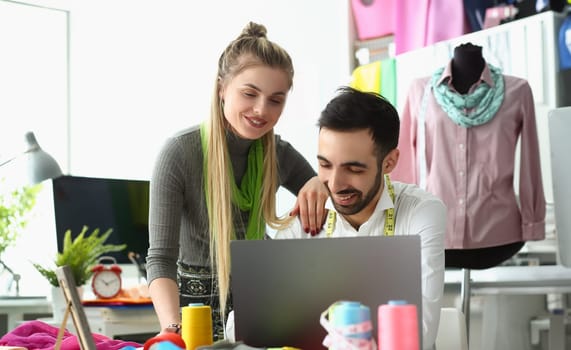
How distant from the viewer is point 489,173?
3201mm

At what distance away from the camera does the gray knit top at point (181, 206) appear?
1821mm

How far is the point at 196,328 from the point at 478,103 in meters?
2.14

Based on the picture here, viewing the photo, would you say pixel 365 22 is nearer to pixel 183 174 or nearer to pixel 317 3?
pixel 317 3

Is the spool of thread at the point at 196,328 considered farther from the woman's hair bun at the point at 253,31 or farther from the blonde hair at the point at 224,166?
the woman's hair bun at the point at 253,31

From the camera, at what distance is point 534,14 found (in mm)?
3721

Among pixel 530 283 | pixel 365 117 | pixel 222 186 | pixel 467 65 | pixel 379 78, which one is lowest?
pixel 530 283

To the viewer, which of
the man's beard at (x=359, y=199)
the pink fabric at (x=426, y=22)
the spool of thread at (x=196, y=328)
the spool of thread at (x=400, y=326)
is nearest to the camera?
the spool of thread at (x=400, y=326)

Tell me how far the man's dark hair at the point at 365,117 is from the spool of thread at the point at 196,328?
0.54m

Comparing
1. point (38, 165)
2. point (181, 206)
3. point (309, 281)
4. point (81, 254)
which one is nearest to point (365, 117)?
point (181, 206)

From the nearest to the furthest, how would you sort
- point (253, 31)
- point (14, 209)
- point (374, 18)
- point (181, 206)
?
point (181, 206) < point (253, 31) < point (374, 18) < point (14, 209)

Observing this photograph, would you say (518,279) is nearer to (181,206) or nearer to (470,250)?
(470,250)

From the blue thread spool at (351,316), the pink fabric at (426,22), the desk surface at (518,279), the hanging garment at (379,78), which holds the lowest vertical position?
the desk surface at (518,279)

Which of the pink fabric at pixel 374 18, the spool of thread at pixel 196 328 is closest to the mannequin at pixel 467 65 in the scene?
the pink fabric at pixel 374 18

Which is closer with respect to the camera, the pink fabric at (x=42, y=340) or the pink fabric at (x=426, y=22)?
the pink fabric at (x=42, y=340)
